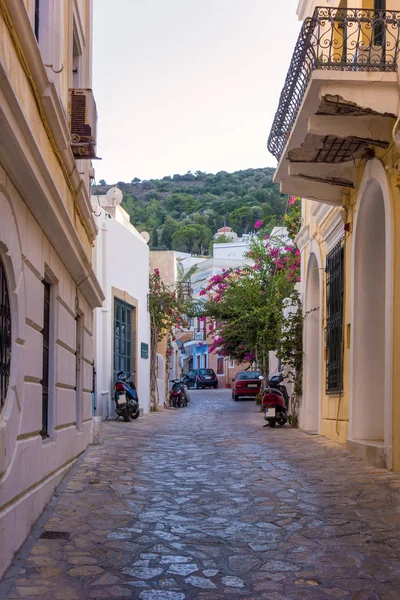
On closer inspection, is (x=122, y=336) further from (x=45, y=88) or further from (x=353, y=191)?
(x=45, y=88)

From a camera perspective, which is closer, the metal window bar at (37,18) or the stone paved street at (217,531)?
the stone paved street at (217,531)

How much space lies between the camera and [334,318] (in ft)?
41.3

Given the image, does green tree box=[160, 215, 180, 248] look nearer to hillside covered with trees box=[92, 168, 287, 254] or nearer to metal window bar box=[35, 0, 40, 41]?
hillside covered with trees box=[92, 168, 287, 254]

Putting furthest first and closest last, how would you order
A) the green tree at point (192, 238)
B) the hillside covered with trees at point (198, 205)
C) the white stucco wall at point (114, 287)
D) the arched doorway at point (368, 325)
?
1. the green tree at point (192, 238)
2. the hillside covered with trees at point (198, 205)
3. the white stucco wall at point (114, 287)
4. the arched doorway at point (368, 325)

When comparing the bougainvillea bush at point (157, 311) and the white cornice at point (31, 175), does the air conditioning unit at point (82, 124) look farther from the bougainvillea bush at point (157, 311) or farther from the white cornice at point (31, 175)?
the bougainvillea bush at point (157, 311)

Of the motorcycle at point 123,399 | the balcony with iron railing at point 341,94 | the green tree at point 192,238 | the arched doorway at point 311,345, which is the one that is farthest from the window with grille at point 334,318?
the green tree at point 192,238

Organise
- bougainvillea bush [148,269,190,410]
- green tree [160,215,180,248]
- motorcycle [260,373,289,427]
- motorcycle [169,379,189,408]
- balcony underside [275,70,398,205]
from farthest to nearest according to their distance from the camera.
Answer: green tree [160,215,180,248]
motorcycle [169,379,189,408]
bougainvillea bush [148,269,190,410]
motorcycle [260,373,289,427]
balcony underside [275,70,398,205]

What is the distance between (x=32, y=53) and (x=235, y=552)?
152 inches

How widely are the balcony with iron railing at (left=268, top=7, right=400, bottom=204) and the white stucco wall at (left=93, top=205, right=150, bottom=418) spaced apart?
695 centimetres

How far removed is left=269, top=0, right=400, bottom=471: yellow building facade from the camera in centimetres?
857

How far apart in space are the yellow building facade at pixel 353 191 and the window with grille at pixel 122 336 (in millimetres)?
5652

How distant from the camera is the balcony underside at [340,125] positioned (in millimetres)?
8477

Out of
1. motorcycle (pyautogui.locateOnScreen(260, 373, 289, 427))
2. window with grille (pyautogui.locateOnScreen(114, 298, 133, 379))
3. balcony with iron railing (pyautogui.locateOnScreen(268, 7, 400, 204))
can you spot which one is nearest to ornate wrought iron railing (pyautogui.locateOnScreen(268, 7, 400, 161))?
balcony with iron railing (pyautogui.locateOnScreen(268, 7, 400, 204))

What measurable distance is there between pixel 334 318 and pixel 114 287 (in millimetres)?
6958
